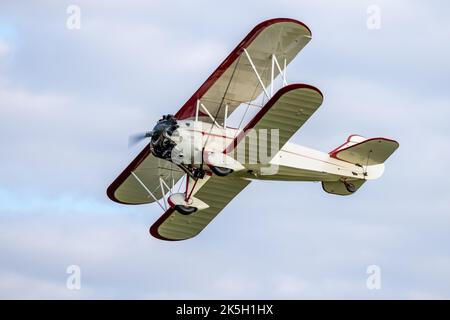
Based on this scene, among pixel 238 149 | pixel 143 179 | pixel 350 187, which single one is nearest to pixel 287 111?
pixel 238 149

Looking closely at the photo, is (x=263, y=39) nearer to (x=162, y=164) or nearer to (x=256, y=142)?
(x=256, y=142)

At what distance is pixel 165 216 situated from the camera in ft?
115

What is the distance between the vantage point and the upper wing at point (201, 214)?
34.3 metres

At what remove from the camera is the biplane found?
1241 inches

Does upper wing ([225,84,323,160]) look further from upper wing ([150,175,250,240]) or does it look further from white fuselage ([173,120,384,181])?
upper wing ([150,175,250,240])

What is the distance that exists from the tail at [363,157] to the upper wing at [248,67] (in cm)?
273

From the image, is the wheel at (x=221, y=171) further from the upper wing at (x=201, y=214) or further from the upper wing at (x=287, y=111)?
the upper wing at (x=201, y=214)

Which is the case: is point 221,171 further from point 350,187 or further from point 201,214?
point 350,187

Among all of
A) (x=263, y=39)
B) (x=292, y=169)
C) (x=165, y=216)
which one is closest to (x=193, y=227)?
(x=165, y=216)

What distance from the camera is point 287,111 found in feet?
102

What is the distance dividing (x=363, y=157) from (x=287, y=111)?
14.5 feet

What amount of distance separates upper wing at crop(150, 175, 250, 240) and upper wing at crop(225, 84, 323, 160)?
2494 mm

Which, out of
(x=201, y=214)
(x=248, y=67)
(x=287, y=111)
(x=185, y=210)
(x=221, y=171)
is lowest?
(x=185, y=210)

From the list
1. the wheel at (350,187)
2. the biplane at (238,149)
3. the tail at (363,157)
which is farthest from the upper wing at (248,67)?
the wheel at (350,187)
